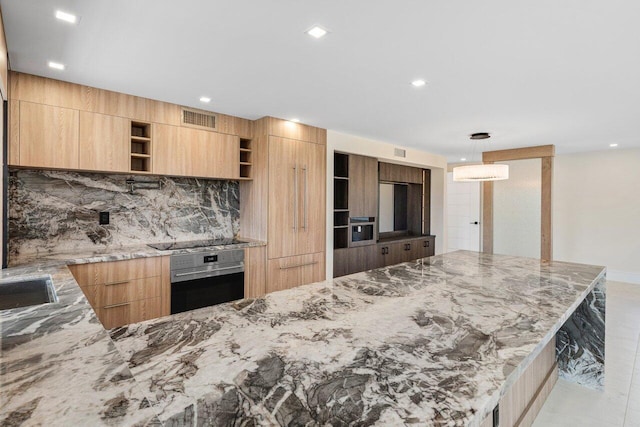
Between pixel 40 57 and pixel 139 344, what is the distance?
2350 mm

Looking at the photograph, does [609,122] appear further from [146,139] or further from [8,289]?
[8,289]

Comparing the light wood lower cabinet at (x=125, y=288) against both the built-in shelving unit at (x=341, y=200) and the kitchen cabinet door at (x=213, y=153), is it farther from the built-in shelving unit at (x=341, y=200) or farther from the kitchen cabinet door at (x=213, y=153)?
the built-in shelving unit at (x=341, y=200)

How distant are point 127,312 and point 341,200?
2984mm

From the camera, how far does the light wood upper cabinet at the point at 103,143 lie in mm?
2852

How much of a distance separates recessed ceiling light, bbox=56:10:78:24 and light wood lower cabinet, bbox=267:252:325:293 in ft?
8.68

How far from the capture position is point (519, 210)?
581 cm

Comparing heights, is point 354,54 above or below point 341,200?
above

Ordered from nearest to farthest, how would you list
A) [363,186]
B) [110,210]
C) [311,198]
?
[110,210]
[311,198]
[363,186]

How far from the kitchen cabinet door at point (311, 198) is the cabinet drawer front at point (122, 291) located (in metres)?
1.65

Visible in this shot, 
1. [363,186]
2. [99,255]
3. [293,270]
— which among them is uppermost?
[363,186]

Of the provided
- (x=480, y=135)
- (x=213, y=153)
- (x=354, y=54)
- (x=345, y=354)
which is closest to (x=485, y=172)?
(x=480, y=135)

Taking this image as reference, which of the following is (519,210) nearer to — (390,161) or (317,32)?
(390,161)

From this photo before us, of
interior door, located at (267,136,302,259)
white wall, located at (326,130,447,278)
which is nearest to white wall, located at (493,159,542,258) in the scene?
white wall, located at (326,130,447,278)

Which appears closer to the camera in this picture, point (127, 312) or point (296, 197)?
point (127, 312)
